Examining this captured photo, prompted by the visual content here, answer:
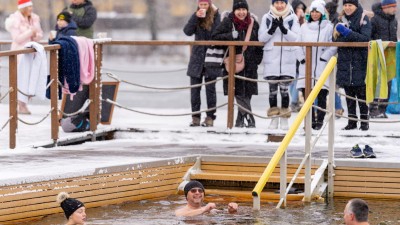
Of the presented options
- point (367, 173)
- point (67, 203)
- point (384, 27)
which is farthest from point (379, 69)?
point (67, 203)

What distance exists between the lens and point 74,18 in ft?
58.2

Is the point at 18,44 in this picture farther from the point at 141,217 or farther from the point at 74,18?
the point at 141,217

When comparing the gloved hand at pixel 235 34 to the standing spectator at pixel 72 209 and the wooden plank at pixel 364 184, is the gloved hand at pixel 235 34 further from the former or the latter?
the standing spectator at pixel 72 209

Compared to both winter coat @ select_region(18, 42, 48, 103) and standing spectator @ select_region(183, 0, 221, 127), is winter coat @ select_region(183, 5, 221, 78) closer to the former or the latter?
standing spectator @ select_region(183, 0, 221, 127)

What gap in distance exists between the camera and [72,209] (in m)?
11.1

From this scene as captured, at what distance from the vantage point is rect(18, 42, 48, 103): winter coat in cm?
1426

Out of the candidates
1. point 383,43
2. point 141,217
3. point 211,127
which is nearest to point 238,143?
point 211,127

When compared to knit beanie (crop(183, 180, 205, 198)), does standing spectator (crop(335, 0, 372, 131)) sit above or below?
above

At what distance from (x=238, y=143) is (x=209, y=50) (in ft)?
4.79

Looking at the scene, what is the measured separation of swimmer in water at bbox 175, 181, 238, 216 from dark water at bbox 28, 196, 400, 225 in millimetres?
68

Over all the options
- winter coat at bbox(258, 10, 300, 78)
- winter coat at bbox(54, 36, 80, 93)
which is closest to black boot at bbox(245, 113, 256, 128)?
winter coat at bbox(258, 10, 300, 78)

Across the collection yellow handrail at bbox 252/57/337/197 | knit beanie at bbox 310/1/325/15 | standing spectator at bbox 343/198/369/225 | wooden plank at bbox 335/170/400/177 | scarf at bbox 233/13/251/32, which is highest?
knit beanie at bbox 310/1/325/15

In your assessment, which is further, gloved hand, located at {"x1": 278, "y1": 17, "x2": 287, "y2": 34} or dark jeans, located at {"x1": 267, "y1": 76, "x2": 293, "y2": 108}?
dark jeans, located at {"x1": 267, "y1": 76, "x2": 293, "y2": 108}

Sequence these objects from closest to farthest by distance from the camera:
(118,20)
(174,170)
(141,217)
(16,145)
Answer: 1. (141,217)
2. (174,170)
3. (16,145)
4. (118,20)
